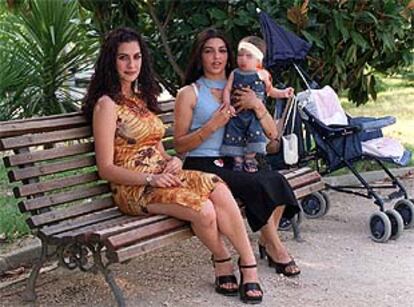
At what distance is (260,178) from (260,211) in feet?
0.62

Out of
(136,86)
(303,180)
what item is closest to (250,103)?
(136,86)

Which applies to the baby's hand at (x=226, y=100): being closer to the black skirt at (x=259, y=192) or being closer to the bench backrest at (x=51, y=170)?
the black skirt at (x=259, y=192)

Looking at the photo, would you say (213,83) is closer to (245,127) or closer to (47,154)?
(245,127)

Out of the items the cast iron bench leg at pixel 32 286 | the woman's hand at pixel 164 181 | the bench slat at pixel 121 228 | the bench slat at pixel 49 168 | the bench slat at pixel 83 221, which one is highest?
the bench slat at pixel 49 168

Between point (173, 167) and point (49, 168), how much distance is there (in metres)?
0.69

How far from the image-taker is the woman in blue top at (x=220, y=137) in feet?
16.2

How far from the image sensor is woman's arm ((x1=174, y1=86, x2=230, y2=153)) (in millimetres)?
4971

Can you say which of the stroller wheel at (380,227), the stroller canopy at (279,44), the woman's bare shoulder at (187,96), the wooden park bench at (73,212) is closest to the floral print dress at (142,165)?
the wooden park bench at (73,212)

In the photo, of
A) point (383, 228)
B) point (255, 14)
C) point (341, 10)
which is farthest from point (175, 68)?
point (383, 228)

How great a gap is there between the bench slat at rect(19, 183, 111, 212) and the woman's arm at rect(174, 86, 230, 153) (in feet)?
1.66

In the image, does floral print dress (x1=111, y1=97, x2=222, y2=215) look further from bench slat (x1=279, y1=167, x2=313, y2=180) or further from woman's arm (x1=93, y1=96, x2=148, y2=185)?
bench slat (x1=279, y1=167, x2=313, y2=180)

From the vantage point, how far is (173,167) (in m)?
4.83

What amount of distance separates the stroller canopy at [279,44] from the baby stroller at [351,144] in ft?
0.12

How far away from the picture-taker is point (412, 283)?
5027 mm
